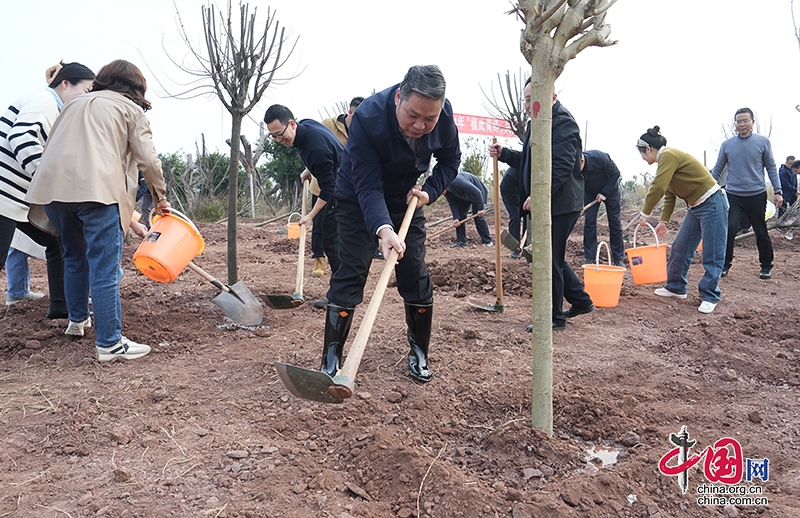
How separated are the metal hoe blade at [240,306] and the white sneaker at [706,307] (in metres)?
3.69

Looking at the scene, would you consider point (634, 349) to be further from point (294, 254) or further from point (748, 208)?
point (294, 254)

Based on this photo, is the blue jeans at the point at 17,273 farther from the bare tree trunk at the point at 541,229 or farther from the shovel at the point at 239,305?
the bare tree trunk at the point at 541,229

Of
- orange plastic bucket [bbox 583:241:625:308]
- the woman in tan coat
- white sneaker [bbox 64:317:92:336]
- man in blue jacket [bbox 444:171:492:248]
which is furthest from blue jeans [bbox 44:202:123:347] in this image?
man in blue jacket [bbox 444:171:492:248]

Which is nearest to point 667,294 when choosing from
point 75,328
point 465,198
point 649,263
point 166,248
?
point 649,263

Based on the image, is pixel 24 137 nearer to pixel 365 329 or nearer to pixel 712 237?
pixel 365 329

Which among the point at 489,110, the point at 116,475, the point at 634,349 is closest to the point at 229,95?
the point at 116,475

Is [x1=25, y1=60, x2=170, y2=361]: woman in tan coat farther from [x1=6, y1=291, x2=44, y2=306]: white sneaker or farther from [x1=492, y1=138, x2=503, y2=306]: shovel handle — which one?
[x1=492, y1=138, x2=503, y2=306]: shovel handle

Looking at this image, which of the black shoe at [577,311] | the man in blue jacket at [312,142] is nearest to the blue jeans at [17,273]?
the man in blue jacket at [312,142]

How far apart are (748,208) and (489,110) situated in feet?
19.6

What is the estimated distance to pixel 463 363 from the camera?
3182 millimetres

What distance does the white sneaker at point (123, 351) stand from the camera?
3189 millimetres

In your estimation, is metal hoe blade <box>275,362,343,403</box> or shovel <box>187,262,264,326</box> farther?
shovel <box>187,262,264,326</box>

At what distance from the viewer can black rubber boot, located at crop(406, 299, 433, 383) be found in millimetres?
2912

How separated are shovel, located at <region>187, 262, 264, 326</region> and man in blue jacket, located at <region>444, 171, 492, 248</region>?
185 inches
